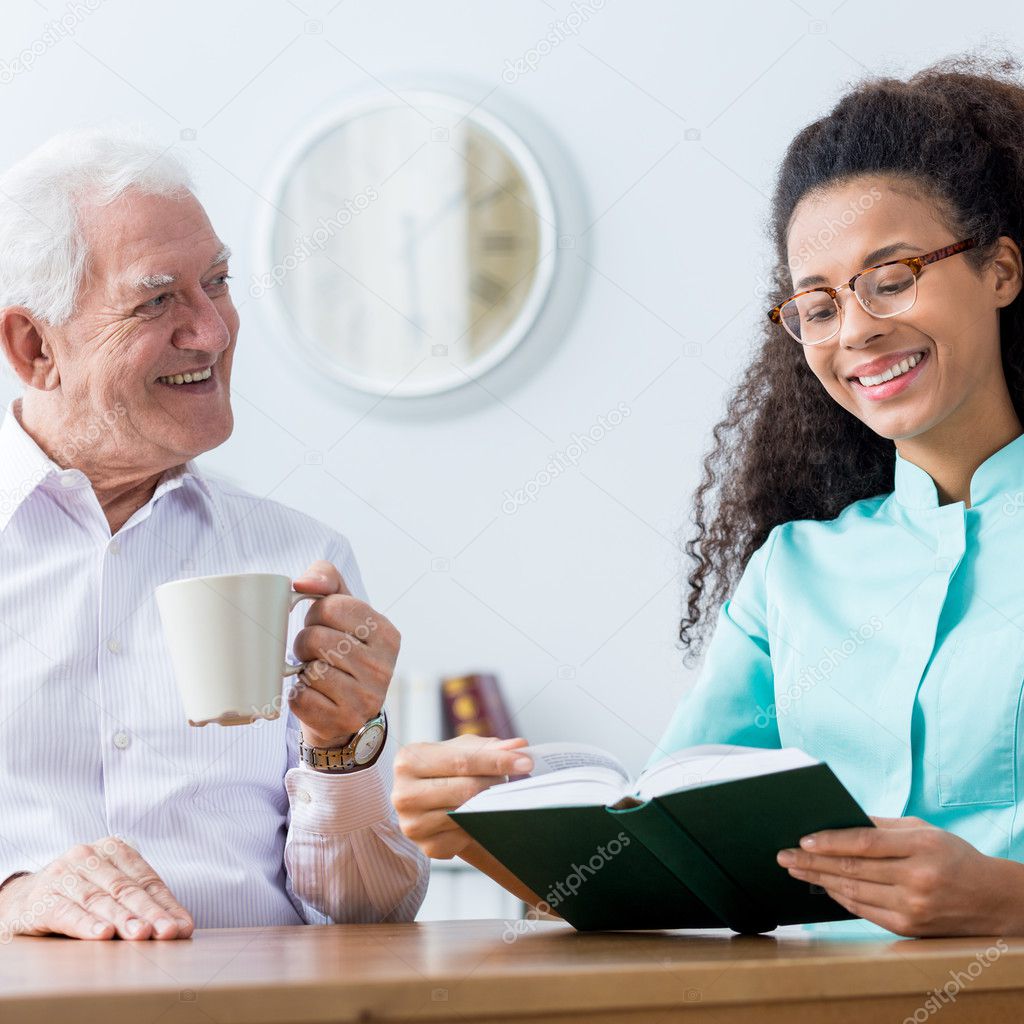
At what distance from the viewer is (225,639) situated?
101cm

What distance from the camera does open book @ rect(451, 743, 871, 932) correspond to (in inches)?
31.3

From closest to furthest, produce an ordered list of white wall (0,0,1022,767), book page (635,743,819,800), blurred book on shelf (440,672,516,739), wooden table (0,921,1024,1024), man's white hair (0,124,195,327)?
1. wooden table (0,921,1024,1024)
2. book page (635,743,819,800)
3. man's white hair (0,124,195,327)
4. blurred book on shelf (440,672,516,739)
5. white wall (0,0,1022,767)

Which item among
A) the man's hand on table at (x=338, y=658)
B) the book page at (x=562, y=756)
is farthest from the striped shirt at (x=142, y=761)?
the book page at (x=562, y=756)

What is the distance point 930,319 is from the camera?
4.20ft

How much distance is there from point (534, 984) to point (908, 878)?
0.31 metres

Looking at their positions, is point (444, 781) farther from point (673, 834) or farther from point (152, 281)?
point (152, 281)

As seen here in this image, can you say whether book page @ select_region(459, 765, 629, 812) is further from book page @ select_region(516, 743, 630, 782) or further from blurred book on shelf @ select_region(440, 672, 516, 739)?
blurred book on shelf @ select_region(440, 672, 516, 739)

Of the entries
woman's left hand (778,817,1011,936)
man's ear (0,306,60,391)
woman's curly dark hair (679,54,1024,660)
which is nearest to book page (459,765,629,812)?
woman's left hand (778,817,1011,936)

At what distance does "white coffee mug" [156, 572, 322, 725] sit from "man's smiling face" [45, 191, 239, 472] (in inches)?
20.2

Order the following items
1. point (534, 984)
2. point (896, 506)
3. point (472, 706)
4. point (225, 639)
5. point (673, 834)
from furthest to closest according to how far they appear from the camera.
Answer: point (472, 706) < point (896, 506) < point (225, 639) < point (673, 834) < point (534, 984)

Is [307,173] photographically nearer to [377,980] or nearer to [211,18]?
[211,18]

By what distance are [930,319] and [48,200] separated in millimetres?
1051

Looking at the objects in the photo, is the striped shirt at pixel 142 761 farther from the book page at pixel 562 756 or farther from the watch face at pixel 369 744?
the book page at pixel 562 756

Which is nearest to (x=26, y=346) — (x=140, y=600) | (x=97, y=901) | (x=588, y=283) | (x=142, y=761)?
(x=140, y=600)
